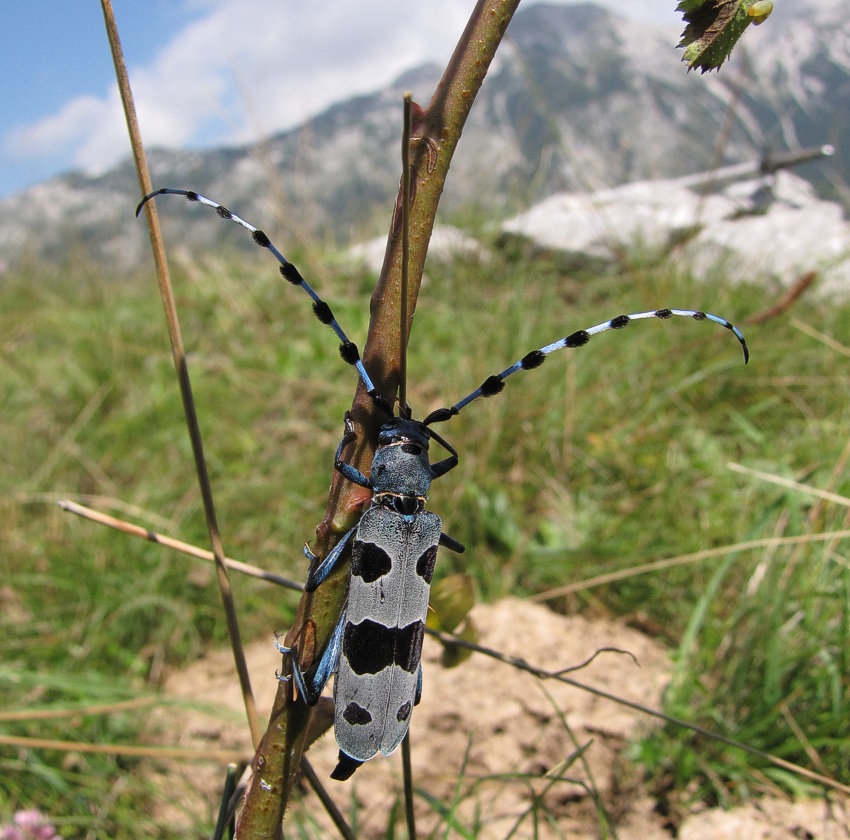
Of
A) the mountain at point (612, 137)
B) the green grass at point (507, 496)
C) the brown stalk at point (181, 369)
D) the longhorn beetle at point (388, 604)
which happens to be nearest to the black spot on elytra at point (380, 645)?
the longhorn beetle at point (388, 604)

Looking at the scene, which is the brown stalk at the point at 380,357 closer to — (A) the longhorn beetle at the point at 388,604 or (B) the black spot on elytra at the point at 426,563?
(A) the longhorn beetle at the point at 388,604

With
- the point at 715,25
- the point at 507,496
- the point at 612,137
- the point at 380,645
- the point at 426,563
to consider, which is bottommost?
the point at 380,645

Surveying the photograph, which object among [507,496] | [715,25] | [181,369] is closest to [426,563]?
[181,369]

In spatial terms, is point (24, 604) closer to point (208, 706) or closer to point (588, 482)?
point (208, 706)

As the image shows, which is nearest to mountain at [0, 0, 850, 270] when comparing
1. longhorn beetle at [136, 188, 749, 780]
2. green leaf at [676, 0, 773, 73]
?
longhorn beetle at [136, 188, 749, 780]

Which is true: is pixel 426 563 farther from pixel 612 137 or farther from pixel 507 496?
pixel 612 137

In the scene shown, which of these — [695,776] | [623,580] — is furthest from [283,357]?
[695,776]

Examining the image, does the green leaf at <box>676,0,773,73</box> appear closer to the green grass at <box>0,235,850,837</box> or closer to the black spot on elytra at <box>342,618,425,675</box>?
the black spot on elytra at <box>342,618,425,675</box>

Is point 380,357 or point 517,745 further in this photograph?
point 517,745
